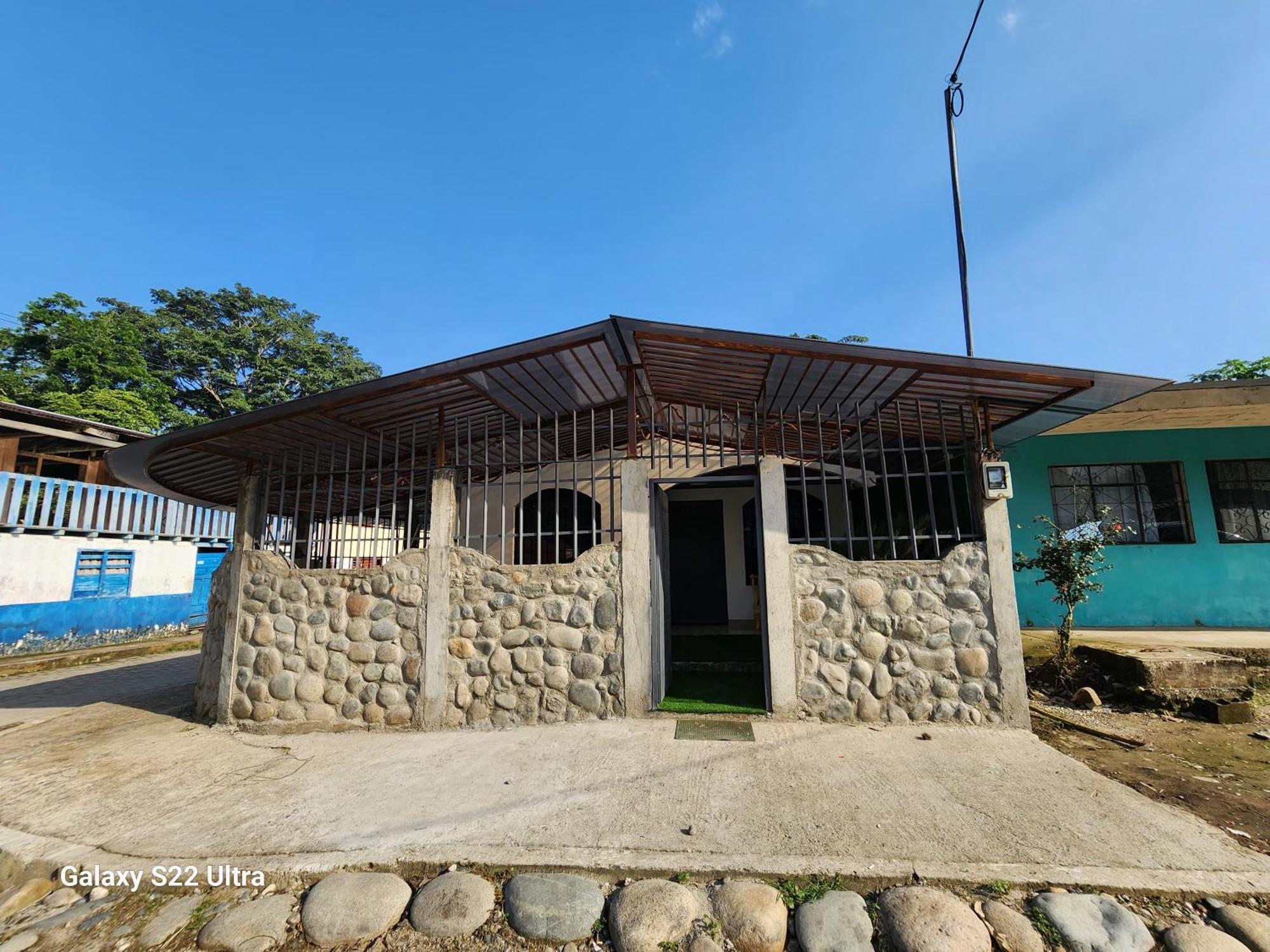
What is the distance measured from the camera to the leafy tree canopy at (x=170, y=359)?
20625mm

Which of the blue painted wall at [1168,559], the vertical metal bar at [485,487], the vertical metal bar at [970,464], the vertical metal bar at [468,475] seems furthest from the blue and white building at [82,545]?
the blue painted wall at [1168,559]

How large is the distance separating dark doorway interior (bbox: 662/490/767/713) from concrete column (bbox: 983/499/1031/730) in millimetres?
2069

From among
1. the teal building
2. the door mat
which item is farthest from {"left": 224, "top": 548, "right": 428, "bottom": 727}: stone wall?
the teal building

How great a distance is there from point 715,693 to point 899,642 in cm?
192

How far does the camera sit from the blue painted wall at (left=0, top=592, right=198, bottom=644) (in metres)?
11.8

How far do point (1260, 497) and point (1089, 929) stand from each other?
9936mm

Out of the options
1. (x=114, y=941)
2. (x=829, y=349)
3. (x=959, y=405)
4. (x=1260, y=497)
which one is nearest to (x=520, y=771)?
(x=114, y=941)

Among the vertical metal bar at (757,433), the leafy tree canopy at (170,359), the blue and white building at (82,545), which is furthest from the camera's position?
the leafy tree canopy at (170,359)

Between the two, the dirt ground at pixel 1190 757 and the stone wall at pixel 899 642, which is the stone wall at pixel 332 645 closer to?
the stone wall at pixel 899 642

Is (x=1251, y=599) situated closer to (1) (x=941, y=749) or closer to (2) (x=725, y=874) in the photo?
(1) (x=941, y=749)

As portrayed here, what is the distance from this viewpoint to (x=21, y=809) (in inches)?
143

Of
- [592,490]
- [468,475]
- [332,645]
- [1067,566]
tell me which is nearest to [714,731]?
[592,490]

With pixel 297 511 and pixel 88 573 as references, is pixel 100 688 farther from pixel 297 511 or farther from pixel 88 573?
pixel 88 573

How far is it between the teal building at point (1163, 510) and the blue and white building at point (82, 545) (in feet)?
59.0
